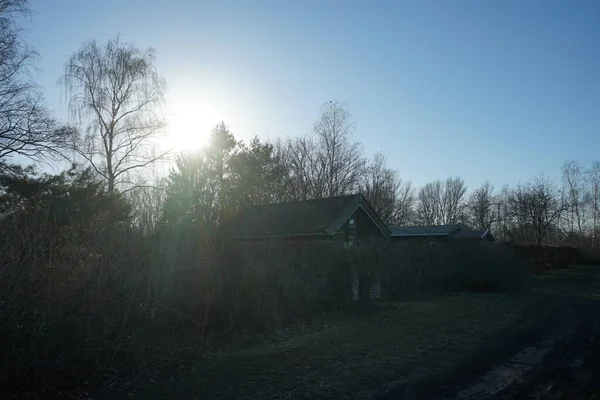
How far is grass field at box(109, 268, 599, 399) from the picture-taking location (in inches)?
307

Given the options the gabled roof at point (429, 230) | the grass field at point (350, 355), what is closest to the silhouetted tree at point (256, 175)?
the gabled roof at point (429, 230)

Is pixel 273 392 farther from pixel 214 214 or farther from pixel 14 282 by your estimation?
pixel 214 214

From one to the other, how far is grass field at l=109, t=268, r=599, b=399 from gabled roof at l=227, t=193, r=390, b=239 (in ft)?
16.2

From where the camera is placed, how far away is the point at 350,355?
10.2 metres

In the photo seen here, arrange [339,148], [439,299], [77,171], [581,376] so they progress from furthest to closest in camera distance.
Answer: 1. [339,148]
2. [439,299]
3. [77,171]
4. [581,376]

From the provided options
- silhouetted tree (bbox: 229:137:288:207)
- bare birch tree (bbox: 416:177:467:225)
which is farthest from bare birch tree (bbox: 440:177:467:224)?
silhouetted tree (bbox: 229:137:288:207)

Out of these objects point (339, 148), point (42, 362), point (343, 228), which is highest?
point (339, 148)

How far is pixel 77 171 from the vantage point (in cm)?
1659

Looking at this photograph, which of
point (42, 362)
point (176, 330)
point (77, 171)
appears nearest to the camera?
point (42, 362)

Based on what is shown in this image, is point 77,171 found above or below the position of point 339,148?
below

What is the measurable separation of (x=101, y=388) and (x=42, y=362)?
3.64ft

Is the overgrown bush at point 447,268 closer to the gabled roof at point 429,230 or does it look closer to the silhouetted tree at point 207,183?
the silhouetted tree at point 207,183

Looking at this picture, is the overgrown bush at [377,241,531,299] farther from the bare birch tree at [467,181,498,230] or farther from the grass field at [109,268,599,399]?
the bare birch tree at [467,181,498,230]

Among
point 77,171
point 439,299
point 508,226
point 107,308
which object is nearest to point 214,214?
point 77,171
